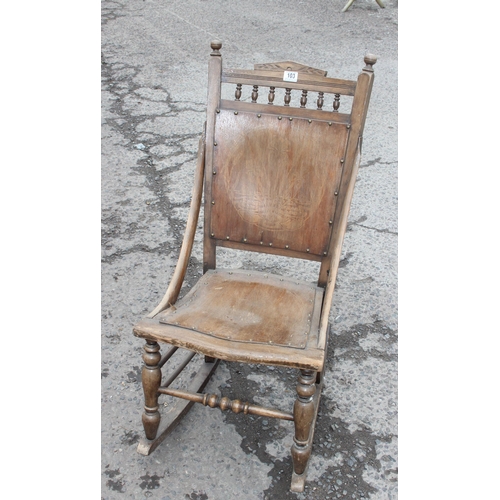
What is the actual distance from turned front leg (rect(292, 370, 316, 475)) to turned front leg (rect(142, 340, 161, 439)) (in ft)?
1.44

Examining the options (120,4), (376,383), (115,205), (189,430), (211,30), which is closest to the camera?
(189,430)

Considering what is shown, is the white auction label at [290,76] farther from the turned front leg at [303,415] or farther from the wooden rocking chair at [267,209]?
the turned front leg at [303,415]

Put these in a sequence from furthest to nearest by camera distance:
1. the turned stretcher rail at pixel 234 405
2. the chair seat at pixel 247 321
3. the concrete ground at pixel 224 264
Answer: the concrete ground at pixel 224 264
the turned stretcher rail at pixel 234 405
the chair seat at pixel 247 321

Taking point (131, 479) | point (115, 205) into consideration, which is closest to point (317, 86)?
point (131, 479)

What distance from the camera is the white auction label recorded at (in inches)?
76.6

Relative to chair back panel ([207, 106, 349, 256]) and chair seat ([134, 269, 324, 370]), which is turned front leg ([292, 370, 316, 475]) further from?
chair back panel ([207, 106, 349, 256])

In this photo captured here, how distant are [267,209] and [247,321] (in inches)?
16.7

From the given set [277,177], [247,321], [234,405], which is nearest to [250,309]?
[247,321]

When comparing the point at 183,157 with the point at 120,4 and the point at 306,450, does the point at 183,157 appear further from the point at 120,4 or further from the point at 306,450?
the point at 120,4

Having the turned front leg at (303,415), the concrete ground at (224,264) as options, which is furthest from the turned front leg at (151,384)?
the turned front leg at (303,415)

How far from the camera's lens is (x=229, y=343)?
66.3 inches

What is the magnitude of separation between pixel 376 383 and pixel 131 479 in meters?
0.98

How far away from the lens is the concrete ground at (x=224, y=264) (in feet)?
6.23

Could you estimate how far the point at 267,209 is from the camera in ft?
6.67
